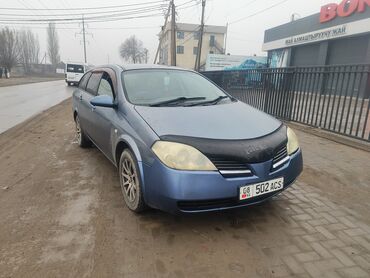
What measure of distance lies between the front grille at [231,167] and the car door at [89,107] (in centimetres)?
242

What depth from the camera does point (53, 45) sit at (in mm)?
79312

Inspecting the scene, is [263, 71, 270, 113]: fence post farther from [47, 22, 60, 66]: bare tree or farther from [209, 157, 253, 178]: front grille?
[47, 22, 60, 66]: bare tree

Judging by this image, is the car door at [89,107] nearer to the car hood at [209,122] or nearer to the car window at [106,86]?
the car window at [106,86]

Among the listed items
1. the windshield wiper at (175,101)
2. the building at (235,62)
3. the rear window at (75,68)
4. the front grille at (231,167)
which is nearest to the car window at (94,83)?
the windshield wiper at (175,101)

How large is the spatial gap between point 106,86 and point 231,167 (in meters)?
2.46

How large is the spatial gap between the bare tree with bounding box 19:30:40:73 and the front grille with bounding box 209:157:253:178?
73.1 metres

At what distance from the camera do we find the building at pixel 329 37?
55.5 feet

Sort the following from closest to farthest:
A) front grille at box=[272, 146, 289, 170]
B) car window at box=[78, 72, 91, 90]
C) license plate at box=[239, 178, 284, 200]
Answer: license plate at box=[239, 178, 284, 200] < front grille at box=[272, 146, 289, 170] < car window at box=[78, 72, 91, 90]

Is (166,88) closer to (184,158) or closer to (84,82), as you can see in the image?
(184,158)

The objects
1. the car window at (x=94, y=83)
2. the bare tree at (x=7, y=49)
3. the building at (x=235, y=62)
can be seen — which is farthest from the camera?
the bare tree at (x=7, y=49)

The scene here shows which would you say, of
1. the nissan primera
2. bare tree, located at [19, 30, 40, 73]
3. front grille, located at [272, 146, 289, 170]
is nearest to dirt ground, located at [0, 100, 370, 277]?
the nissan primera

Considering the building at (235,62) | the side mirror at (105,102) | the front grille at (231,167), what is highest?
the building at (235,62)

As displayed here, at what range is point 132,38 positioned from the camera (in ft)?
244

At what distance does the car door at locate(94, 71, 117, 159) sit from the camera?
368cm
